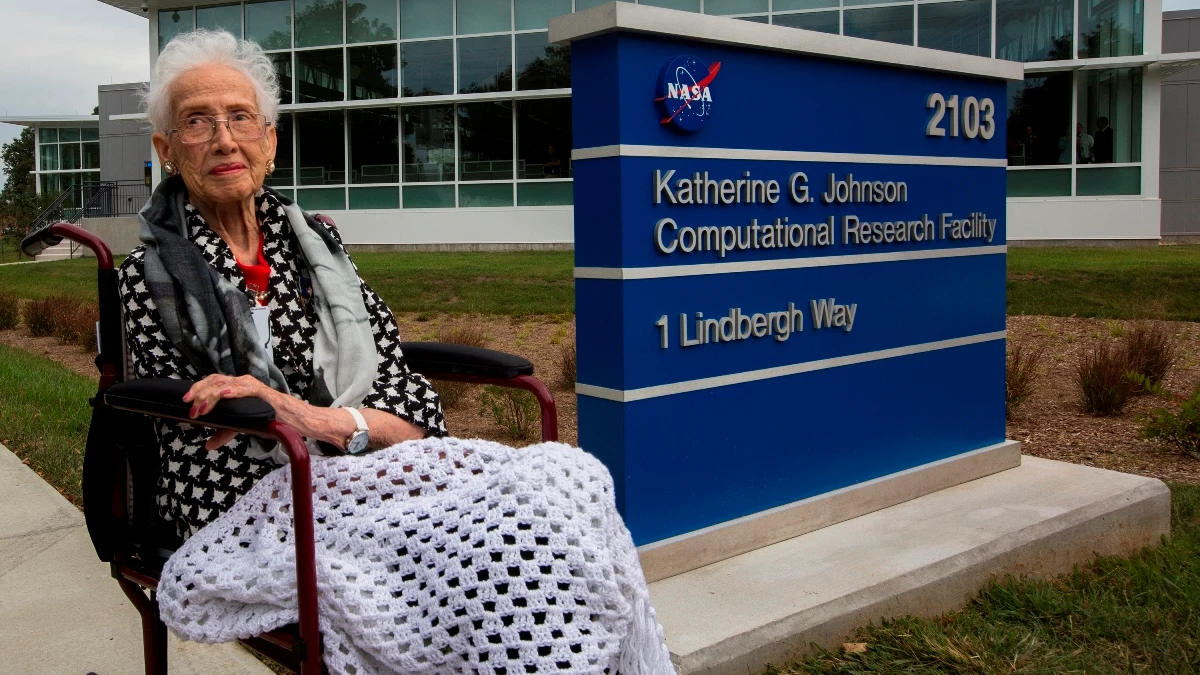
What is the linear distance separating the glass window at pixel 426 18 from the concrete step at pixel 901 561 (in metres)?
19.6

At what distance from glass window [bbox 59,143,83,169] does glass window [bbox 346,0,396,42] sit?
35989 millimetres

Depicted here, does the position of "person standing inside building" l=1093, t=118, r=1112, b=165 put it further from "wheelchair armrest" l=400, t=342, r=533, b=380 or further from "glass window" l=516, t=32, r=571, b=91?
"wheelchair armrest" l=400, t=342, r=533, b=380

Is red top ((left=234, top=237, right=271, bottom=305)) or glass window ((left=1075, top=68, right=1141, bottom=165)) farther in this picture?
glass window ((left=1075, top=68, right=1141, bottom=165))

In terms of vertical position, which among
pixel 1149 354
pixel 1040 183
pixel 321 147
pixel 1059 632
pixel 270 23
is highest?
pixel 270 23

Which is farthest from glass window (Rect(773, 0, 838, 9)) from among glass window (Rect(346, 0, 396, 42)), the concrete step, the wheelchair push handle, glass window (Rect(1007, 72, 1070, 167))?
the wheelchair push handle

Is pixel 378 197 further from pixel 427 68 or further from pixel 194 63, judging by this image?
pixel 194 63

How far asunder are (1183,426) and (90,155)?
56.0 metres

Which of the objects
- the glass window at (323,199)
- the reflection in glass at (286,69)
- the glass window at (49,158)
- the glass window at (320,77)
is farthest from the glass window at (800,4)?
the glass window at (49,158)

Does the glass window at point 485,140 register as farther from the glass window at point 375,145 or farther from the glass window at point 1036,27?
the glass window at point 1036,27

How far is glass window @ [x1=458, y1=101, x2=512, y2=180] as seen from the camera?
2259 centimetres

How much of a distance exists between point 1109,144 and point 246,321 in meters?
20.3

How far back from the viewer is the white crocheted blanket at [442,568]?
2.01 meters

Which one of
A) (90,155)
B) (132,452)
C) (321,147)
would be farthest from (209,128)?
(90,155)

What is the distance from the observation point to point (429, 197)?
23078 millimetres
